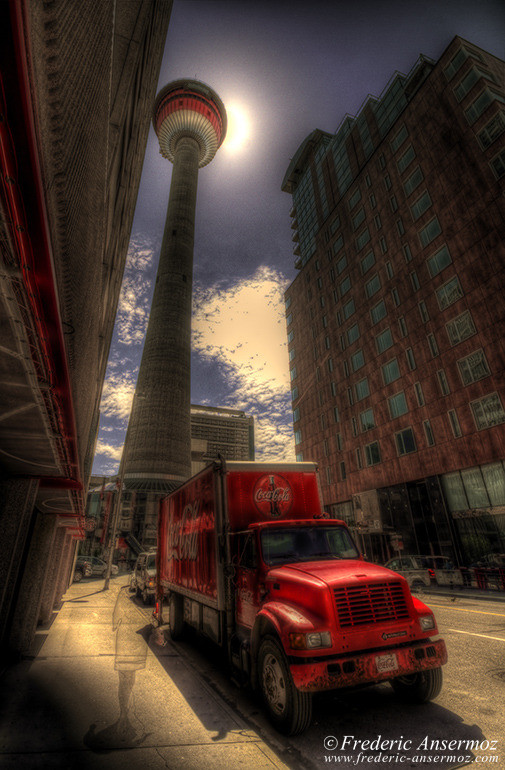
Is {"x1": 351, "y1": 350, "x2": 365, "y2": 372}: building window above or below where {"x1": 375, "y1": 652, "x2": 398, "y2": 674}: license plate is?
above

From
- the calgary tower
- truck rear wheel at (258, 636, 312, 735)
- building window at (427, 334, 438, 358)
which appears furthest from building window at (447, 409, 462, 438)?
the calgary tower

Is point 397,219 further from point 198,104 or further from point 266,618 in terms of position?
point 198,104

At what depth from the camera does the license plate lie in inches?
172

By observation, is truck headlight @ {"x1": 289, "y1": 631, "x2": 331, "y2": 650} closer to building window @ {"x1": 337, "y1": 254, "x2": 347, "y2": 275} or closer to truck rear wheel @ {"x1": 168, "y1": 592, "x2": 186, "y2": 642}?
truck rear wheel @ {"x1": 168, "y1": 592, "x2": 186, "y2": 642}

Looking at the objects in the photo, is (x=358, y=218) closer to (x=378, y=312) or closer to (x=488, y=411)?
(x=378, y=312)

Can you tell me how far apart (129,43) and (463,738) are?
39.4 ft

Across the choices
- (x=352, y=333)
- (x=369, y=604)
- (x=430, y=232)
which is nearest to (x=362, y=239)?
(x=430, y=232)

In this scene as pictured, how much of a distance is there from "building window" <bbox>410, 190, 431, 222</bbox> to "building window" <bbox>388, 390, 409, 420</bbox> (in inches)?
663

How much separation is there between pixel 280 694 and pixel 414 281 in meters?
34.8

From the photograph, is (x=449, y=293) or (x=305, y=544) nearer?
(x=305, y=544)

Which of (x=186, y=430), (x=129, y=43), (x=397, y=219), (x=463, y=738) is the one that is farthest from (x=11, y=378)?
(x=186, y=430)

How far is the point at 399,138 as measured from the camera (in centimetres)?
3756

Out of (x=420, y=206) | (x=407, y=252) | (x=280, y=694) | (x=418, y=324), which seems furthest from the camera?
(x=407, y=252)

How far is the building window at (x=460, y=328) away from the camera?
27234 millimetres
